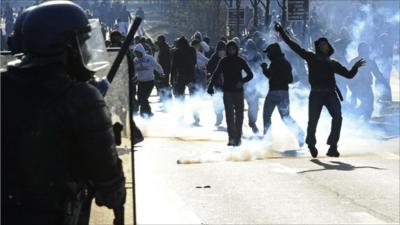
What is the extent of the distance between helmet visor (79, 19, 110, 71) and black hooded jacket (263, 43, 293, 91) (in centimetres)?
986

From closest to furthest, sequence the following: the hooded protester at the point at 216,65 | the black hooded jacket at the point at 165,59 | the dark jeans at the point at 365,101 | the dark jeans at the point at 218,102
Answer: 1. the hooded protester at the point at 216,65
2. the dark jeans at the point at 218,102
3. the dark jeans at the point at 365,101
4. the black hooded jacket at the point at 165,59

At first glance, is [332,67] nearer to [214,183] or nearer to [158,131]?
[214,183]

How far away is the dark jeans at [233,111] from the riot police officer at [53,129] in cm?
1068

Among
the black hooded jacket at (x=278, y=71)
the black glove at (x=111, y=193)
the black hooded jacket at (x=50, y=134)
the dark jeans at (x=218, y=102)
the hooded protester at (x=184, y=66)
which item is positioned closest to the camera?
the black hooded jacket at (x=50, y=134)

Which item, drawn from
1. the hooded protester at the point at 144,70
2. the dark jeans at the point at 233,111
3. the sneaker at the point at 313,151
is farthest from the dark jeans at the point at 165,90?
the sneaker at the point at 313,151

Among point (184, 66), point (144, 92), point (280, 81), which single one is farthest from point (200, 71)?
point (280, 81)

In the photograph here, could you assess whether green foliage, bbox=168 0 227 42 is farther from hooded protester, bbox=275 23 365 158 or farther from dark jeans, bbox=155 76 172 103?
Answer: hooded protester, bbox=275 23 365 158

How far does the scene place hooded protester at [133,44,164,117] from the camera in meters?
17.2

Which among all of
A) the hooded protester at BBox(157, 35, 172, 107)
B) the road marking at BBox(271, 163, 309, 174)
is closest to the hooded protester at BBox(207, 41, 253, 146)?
the road marking at BBox(271, 163, 309, 174)

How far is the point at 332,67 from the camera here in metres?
12.4

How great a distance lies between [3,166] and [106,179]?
15.0 inches

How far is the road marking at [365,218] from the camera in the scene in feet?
26.9

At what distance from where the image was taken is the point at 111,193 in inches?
140

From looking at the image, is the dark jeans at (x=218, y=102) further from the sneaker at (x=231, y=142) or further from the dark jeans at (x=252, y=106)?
the sneaker at (x=231, y=142)
